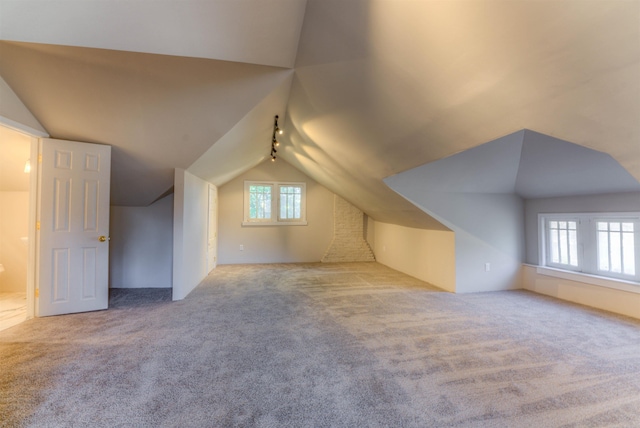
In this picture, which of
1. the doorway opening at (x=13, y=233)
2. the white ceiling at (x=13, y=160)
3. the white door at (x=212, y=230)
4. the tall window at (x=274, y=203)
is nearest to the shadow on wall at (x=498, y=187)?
the tall window at (x=274, y=203)

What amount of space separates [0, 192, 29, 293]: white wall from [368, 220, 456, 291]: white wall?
6.25 metres

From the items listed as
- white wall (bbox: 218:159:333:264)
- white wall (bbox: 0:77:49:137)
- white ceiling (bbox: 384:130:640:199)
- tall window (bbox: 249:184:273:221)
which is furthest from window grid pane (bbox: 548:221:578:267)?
white wall (bbox: 0:77:49:137)

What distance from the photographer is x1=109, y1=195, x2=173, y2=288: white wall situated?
4.38m

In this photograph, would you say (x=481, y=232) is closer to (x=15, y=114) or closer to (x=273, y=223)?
(x=273, y=223)

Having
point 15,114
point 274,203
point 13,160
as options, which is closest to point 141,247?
point 13,160

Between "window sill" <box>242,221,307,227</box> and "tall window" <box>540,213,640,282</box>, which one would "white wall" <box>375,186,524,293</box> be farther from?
"window sill" <box>242,221,307,227</box>

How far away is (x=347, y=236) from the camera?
695 centimetres

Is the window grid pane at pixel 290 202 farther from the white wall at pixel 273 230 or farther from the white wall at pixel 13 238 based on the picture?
the white wall at pixel 13 238

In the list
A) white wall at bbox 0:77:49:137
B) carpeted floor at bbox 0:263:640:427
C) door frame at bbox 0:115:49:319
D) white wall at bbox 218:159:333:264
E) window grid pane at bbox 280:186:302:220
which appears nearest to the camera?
carpeted floor at bbox 0:263:640:427

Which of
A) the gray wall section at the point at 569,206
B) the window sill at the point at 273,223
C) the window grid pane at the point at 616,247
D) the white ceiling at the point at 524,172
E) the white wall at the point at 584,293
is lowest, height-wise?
the white wall at the point at 584,293

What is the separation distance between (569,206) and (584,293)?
3.91 ft

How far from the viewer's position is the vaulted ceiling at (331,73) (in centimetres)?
132

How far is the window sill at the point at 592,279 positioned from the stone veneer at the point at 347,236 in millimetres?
3643

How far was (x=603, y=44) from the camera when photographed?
1177 millimetres
